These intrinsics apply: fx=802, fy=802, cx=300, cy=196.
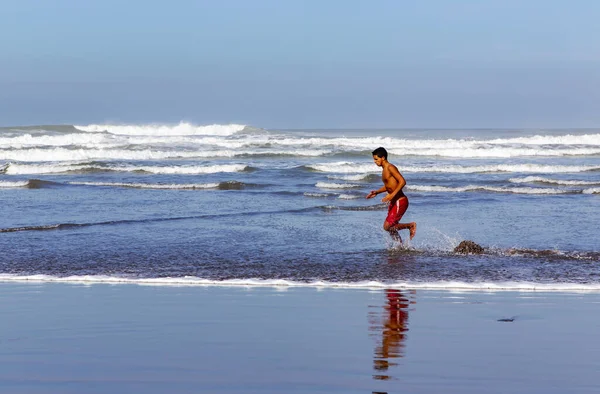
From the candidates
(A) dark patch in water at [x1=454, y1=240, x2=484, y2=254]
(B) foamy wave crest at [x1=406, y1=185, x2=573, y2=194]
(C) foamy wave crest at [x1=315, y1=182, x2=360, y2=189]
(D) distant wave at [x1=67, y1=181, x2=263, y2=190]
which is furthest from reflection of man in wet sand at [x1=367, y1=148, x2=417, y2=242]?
(D) distant wave at [x1=67, y1=181, x2=263, y2=190]

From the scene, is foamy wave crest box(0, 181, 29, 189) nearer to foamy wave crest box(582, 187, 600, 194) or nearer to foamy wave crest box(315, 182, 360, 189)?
foamy wave crest box(315, 182, 360, 189)

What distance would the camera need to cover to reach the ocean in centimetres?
962

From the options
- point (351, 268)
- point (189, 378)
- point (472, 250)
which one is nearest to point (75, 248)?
point (351, 268)

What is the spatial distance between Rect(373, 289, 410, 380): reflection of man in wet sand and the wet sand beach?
1 cm

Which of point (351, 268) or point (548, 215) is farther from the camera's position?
point (548, 215)

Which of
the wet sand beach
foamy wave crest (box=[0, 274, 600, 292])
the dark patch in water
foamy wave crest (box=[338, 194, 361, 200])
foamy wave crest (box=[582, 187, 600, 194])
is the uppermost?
foamy wave crest (box=[582, 187, 600, 194])

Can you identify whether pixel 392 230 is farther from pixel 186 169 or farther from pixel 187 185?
pixel 186 169

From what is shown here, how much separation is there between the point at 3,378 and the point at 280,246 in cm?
713

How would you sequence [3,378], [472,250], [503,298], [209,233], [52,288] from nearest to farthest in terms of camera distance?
[3,378], [503,298], [52,288], [472,250], [209,233]

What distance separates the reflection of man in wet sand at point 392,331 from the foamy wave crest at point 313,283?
570 millimetres

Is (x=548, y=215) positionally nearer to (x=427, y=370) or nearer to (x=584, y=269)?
(x=584, y=269)

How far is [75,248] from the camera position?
11539 millimetres

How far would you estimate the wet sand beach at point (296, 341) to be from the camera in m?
4.86

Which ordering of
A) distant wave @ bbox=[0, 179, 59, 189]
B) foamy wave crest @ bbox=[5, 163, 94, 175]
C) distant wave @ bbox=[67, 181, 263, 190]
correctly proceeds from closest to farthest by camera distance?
distant wave @ bbox=[0, 179, 59, 189], distant wave @ bbox=[67, 181, 263, 190], foamy wave crest @ bbox=[5, 163, 94, 175]
